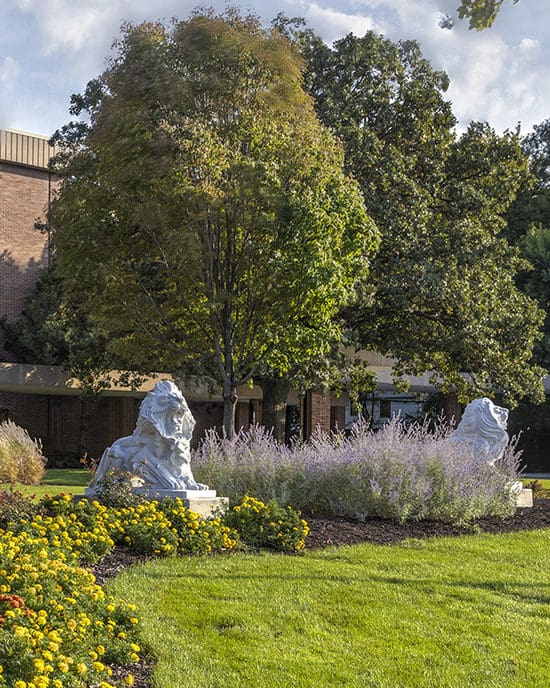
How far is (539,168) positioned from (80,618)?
44.0m

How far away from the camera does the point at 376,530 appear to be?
1205 cm

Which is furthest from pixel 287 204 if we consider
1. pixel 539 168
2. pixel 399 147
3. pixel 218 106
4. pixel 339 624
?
pixel 539 168

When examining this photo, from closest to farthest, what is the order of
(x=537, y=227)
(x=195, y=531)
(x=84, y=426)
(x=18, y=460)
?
1. (x=195, y=531)
2. (x=18, y=460)
3. (x=84, y=426)
4. (x=537, y=227)

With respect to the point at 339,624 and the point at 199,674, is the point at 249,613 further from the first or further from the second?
the point at 199,674

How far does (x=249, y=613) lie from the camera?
7527 mm

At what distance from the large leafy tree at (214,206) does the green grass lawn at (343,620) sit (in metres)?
8.02

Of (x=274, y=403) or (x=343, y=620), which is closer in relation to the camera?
(x=343, y=620)

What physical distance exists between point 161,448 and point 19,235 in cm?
2597

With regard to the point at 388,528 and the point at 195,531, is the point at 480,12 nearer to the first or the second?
the point at 195,531

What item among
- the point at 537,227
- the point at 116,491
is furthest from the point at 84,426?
the point at 116,491

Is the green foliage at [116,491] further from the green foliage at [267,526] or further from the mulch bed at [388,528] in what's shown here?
the mulch bed at [388,528]

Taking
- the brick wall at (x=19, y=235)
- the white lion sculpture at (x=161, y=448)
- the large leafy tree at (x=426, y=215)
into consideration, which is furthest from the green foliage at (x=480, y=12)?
the brick wall at (x=19, y=235)

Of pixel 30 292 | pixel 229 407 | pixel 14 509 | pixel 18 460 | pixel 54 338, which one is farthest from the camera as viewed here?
pixel 30 292

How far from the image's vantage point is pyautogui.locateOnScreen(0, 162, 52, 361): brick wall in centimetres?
3534
